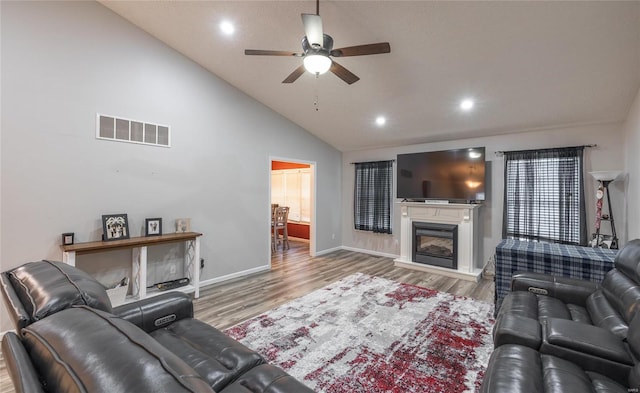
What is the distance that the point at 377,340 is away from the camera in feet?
8.53

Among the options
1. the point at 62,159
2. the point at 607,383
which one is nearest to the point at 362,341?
the point at 607,383

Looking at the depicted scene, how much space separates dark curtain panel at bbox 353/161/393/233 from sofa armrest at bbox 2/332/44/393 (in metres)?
5.53

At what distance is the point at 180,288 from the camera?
3.68 meters

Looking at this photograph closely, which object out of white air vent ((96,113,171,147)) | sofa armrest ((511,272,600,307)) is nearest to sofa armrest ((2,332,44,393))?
white air vent ((96,113,171,147))

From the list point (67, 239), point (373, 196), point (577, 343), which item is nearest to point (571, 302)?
point (577, 343)

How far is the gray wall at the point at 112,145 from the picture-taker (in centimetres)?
271

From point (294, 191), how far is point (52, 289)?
22.8 ft

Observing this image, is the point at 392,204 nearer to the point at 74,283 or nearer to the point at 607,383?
the point at 607,383

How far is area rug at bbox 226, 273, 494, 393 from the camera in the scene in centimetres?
207

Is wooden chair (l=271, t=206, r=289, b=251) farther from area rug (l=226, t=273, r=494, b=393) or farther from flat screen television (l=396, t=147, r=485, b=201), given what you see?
area rug (l=226, t=273, r=494, b=393)

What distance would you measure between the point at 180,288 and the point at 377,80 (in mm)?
3811

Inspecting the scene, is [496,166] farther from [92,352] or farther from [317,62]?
[92,352]

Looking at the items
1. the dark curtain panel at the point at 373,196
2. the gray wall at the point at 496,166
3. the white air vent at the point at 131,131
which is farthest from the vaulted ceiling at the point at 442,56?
the dark curtain panel at the point at 373,196

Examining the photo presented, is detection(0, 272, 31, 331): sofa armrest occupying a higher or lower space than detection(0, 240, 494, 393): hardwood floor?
higher
